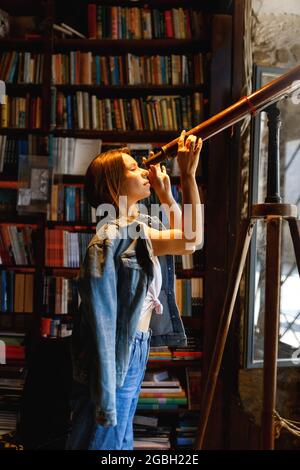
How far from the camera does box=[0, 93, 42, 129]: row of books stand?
227 centimetres

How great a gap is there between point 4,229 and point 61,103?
795 millimetres

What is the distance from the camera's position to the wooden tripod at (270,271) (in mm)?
978

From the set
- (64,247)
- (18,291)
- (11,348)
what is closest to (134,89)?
(64,247)

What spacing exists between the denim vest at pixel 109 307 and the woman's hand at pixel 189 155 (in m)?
0.20

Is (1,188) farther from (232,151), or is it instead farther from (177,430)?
(177,430)

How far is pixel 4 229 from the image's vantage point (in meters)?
2.26

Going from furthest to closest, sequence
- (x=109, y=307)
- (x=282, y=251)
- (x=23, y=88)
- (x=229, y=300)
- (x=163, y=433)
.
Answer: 1. (x=23, y=88)
2. (x=163, y=433)
3. (x=282, y=251)
4. (x=229, y=300)
5. (x=109, y=307)

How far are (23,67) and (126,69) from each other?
1.96 ft

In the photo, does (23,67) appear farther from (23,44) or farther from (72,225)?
(72,225)

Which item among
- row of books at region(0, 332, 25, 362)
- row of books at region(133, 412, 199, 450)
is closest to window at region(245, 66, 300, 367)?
row of books at region(133, 412, 199, 450)

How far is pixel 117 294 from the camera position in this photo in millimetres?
1024

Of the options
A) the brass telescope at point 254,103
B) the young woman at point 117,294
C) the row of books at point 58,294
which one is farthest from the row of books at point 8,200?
the brass telescope at point 254,103
